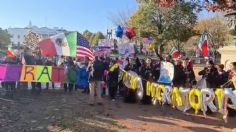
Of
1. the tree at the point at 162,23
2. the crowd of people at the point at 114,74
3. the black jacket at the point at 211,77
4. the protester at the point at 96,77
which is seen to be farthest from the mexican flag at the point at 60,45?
the tree at the point at 162,23

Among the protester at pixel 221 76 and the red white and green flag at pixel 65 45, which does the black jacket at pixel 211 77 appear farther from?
the red white and green flag at pixel 65 45

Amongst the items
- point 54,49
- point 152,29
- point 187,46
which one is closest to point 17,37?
point 187,46

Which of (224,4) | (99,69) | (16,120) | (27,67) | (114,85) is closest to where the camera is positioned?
(224,4)

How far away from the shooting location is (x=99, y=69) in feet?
49.4

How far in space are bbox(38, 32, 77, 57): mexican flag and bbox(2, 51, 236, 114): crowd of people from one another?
694mm

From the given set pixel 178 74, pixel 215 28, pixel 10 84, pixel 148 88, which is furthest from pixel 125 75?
pixel 215 28

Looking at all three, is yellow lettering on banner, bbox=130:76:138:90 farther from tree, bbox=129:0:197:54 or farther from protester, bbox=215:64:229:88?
tree, bbox=129:0:197:54

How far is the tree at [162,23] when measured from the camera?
35625mm

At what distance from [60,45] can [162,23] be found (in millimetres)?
19400

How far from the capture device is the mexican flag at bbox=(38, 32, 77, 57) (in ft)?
59.7

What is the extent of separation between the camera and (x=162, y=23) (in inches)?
1438

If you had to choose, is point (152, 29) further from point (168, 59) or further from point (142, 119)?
point (142, 119)

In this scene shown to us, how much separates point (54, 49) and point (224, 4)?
931 centimetres

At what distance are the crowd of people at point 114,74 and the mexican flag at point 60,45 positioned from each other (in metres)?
0.69
